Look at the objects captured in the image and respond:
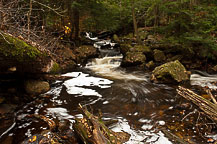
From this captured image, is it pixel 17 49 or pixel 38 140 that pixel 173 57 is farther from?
pixel 38 140

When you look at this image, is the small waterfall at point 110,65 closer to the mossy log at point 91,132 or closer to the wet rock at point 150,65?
the wet rock at point 150,65

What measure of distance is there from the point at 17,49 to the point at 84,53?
9.88 meters

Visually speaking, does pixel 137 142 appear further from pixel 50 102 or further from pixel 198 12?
pixel 198 12

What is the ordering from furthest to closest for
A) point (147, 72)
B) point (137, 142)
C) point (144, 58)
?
point (144, 58) < point (147, 72) < point (137, 142)

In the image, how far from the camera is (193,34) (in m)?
9.55

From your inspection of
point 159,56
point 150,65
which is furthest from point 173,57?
point 150,65

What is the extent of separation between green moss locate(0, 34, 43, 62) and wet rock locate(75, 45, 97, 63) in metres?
8.24

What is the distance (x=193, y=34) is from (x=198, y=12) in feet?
5.32

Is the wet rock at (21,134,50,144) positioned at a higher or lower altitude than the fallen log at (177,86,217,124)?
lower

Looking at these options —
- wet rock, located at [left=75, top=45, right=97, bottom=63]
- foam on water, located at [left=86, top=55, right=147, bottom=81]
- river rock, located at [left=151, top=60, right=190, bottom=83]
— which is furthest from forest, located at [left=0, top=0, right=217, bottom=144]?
wet rock, located at [left=75, top=45, right=97, bottom=63]

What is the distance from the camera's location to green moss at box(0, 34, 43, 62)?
3.65 m

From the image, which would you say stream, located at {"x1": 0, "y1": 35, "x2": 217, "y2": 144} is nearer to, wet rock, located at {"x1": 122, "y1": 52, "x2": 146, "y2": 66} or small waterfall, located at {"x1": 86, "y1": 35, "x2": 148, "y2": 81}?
small waterfall, located at {"x1": 86, "y1": 35, "x2": 148, "y2": 81}

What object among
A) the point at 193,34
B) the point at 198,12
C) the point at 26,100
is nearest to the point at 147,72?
the point at 193,34

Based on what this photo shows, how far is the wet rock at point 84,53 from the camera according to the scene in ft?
43.1
